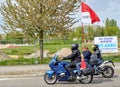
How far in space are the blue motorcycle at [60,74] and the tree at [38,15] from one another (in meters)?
10.2

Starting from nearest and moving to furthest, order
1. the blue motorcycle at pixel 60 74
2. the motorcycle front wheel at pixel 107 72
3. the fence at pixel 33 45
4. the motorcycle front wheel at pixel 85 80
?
the blue motorcycle at pixel 60 74 < the motorcycle front wheel at pixel 85 80 < the motorcycle front wheel at pixel 107 72 < the fence at pixel 33 45

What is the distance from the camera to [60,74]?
11.6m

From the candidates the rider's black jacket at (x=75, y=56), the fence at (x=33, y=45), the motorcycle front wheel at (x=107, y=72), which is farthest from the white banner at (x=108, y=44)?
the rider's black jacket at (x=75, y=56)

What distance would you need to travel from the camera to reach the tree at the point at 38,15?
22.0 m

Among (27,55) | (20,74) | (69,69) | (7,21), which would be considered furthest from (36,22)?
(69,69)

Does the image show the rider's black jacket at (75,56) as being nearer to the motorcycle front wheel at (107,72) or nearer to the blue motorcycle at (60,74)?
the blue motorcycle at (60,74)

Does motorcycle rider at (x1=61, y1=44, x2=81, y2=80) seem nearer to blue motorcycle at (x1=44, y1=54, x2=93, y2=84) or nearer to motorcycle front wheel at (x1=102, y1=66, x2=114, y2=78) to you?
blue motorcycle at (x1=44, y1=54, x2=93, y2=84)

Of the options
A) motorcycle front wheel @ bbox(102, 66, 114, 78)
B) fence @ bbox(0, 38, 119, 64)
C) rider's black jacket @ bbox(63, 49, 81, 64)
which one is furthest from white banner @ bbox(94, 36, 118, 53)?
rider's black jacket @ bbox(63, 49, 81, 64)

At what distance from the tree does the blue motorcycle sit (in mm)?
10172

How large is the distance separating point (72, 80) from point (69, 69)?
0.42 meters

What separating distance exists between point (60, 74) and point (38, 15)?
10957mm

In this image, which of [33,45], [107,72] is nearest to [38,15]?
[33,45]

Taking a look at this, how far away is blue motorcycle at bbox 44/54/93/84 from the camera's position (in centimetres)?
1164

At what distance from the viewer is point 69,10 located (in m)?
22.5
